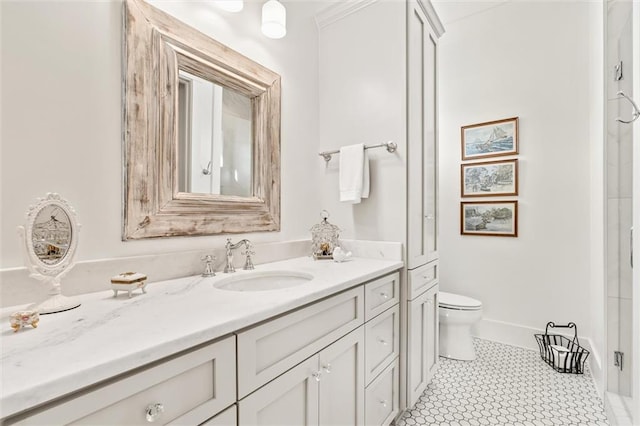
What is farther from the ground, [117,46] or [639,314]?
[117,46]

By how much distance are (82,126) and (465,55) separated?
302 centimetres

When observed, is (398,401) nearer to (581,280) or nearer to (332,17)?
(581,280)

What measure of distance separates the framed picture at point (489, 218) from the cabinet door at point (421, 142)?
94 cm

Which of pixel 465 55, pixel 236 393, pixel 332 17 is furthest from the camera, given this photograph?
pixel 465 55

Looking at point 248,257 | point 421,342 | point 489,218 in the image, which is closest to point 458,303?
point 421,342

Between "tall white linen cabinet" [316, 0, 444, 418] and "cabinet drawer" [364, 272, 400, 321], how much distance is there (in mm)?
81

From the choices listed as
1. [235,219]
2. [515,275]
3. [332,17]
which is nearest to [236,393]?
[235,219]

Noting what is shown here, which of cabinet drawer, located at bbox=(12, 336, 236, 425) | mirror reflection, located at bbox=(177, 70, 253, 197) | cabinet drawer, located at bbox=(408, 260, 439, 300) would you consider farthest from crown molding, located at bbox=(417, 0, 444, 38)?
cabinet drawer, located at bbox=(12, 336, 236, 425)

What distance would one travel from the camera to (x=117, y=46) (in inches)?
41.9

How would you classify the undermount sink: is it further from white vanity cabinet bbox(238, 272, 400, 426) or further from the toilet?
the toilet

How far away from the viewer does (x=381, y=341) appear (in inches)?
56.8

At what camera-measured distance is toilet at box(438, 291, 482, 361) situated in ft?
7.51

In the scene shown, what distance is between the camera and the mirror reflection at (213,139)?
4.22 ft

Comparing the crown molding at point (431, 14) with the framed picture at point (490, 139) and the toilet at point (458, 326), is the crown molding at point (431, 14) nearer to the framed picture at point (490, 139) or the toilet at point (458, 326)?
the framed picture at point (490, 139)
